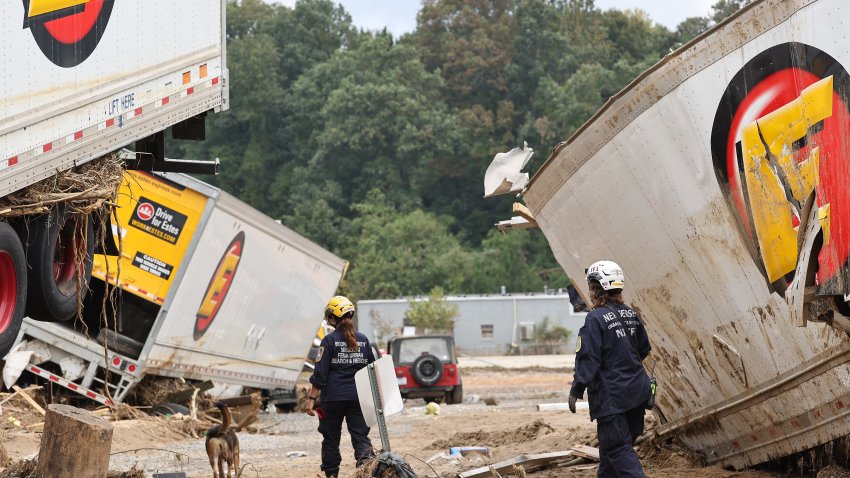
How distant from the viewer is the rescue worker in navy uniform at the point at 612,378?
7.81 m

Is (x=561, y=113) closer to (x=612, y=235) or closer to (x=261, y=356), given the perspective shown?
(x=261, y=356)

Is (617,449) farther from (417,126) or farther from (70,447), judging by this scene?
(417,126)

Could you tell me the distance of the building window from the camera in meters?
54.2

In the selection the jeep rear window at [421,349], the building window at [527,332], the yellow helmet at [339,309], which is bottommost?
the yellow helmet at [339,309]

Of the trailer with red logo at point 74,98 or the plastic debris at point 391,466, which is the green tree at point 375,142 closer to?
the trailer with red logo at point 74,98

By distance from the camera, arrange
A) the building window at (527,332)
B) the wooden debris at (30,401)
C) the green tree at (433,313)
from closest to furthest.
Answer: the wooden debris at (30,401) → the green tree at (433,313) → the building window at (527,332)

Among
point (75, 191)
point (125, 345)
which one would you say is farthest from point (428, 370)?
point (75, 191)

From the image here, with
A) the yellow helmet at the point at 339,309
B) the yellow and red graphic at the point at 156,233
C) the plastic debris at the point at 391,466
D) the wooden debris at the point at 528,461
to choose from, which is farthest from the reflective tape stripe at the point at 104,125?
the yellow and red graphic at the point at 156,233

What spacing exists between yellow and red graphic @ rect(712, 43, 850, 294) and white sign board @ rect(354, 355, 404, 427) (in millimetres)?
2454

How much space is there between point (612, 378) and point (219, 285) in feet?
36.7

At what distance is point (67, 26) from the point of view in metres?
8.60

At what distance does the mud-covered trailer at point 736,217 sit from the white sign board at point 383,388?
2.12 metres

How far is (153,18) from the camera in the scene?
9.69 m

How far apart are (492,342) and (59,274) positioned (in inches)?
1801
